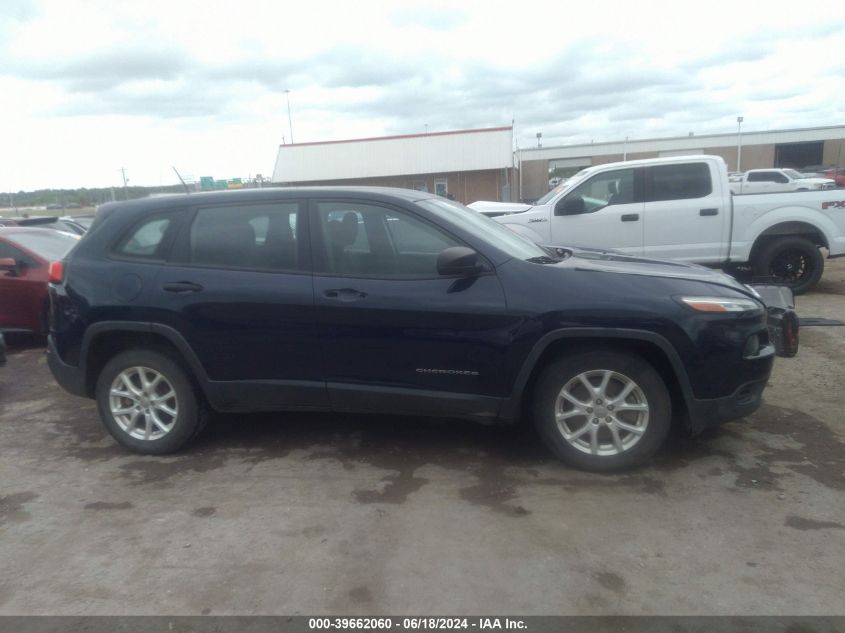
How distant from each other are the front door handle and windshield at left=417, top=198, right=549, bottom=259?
696 millimetres

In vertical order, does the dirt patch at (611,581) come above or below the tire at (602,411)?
below

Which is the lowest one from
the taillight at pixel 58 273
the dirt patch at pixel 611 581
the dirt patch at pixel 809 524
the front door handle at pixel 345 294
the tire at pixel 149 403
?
the dirt patch at pixel 611 581

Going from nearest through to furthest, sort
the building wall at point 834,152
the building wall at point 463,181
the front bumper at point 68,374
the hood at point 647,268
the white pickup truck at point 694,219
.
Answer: the hood at point 647,268
the front bumper at point 68,374
the white pickup truck at point 694,219
the building wall at point 463,181
the building wall at point 834,152

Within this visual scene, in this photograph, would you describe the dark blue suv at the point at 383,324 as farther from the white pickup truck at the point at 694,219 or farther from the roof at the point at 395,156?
the roof at the point at 395,156

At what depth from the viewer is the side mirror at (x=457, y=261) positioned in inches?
168

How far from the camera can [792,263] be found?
384 inches

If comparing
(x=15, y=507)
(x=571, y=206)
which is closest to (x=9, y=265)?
(x=15, y=507)

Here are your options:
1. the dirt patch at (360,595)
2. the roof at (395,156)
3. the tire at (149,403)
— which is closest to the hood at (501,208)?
the tire at (149,403)

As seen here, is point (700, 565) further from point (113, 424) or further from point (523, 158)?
point (523, 158)

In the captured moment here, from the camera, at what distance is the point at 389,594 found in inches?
128

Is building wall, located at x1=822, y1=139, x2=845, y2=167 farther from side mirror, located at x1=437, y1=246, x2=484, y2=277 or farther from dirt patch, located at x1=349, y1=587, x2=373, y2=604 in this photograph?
dirt patch, located at x1=349, y1=587, x2=373, y2=604

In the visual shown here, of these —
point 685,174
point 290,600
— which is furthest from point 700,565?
point 685,174

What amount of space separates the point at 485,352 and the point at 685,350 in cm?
115

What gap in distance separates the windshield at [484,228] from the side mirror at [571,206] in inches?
172
